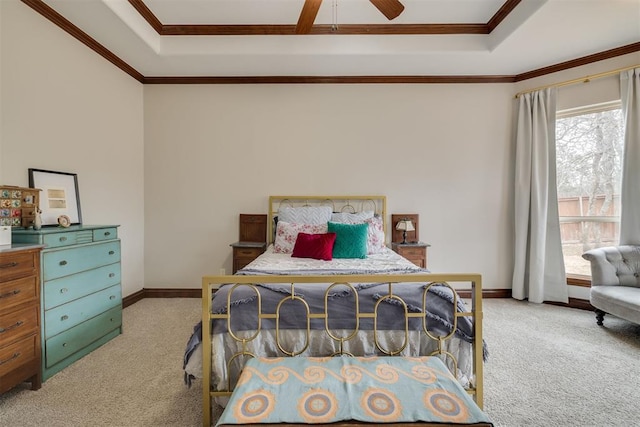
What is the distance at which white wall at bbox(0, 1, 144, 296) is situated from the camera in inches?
89.8

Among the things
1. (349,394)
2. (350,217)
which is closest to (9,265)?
(349,394)

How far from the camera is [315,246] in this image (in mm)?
2934

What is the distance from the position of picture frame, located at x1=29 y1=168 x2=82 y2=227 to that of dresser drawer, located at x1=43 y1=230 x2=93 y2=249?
0.42m

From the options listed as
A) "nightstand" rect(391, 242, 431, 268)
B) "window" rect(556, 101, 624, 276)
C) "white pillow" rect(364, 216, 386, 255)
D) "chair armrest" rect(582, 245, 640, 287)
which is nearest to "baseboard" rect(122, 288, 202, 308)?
"white pillow" rect(364, 216, 386, 255)

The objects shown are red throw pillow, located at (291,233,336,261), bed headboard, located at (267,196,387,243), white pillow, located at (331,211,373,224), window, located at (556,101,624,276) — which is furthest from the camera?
bed headboard, located at (267,196,387,243)

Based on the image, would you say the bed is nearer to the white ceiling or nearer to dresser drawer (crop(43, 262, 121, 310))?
dresser drawer (crop(43, 262, 121, 310))

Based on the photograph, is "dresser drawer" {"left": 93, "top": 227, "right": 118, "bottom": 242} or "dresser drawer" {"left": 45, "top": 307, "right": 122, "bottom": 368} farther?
"dresser drawer" {"left": 93, "top": 227, "right": 118, "bottom": 242}

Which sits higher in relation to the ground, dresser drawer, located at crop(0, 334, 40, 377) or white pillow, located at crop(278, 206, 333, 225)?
white pillow, located at crop(278, 206, 333, 225)

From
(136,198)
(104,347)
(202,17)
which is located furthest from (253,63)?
(104,347)

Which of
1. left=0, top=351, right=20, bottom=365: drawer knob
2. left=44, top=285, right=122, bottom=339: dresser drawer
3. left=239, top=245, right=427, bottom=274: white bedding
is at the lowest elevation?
left=0, top=351, right=20, bottom=365: drawer knob

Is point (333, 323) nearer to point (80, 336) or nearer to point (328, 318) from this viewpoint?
point (328, 318)

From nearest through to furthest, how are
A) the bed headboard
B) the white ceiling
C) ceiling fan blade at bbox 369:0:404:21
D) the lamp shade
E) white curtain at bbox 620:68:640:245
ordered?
ceiling fan blade at bbox 369:0:404:21
the white ceiling
white curtain at bbox 620:68:640:245
the lamp shade
the bed headboard

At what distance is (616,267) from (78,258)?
16.6 ft

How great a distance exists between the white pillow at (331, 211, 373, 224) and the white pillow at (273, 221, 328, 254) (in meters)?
0.19
